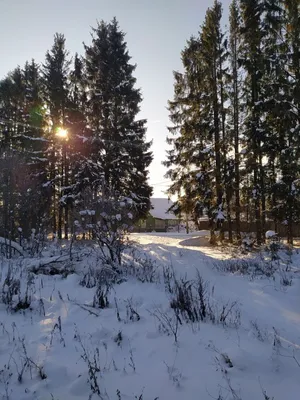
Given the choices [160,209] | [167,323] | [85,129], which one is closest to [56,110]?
[85,129]

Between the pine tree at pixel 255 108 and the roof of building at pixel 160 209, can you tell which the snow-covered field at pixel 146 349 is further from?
the roof of building at pixel 160 209

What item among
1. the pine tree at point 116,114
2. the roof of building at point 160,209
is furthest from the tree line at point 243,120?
the roof of building at point 160,209

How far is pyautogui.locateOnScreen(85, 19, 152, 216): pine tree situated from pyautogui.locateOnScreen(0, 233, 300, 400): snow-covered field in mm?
15311

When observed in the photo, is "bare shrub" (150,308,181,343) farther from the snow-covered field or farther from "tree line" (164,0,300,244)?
"tree line" (164,0,300,244)

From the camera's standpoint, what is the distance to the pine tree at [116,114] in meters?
20.6

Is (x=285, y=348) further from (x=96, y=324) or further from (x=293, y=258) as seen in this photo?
(x=293, y=258)

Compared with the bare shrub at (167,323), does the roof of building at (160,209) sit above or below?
above

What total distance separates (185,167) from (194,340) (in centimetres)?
1856

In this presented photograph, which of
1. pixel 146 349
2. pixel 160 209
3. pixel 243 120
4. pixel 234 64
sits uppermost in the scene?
pixel 234 64

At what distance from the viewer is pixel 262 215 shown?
16.3 meters

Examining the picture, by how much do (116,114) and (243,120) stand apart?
884 centimetres

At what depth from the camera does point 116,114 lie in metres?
21.5

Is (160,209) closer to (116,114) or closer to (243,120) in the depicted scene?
(116,114)

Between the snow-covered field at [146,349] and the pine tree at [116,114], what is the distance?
15311mm
